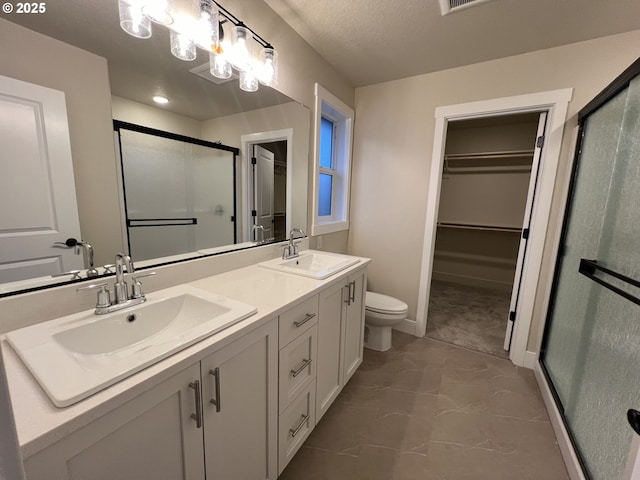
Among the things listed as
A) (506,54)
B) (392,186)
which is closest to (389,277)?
(392,186)

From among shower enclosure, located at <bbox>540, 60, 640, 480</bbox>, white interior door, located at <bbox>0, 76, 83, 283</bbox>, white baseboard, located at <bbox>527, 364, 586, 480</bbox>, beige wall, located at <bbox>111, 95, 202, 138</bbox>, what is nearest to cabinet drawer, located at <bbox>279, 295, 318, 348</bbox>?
white interior door, located at <bbox>0, 76, 83, 283</bbox>

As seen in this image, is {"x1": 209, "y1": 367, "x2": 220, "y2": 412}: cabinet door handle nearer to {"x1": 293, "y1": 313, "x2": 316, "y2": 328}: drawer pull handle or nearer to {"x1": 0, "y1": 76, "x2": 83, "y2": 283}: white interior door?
{"x1": 293, "y1": 313, "x2": 316, "y2": 328}: drawer pull handle

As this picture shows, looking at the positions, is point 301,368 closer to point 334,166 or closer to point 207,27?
point 207,27

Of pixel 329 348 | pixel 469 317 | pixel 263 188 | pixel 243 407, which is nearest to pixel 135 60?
pixel 263 188

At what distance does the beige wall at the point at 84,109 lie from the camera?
805mm

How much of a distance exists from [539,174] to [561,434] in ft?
5.42

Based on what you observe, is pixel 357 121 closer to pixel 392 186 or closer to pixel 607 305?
pixel 392 186

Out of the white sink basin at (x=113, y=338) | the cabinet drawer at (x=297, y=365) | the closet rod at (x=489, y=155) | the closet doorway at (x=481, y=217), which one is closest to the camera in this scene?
the white sink basin at (x=113, y=338)

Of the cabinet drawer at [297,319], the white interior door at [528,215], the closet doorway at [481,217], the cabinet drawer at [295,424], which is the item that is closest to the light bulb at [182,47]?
the cabinet drawer at [297,319]

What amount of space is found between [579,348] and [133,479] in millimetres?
2052

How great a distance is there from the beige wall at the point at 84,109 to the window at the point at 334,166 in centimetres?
152

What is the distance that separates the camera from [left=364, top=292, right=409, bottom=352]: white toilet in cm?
215

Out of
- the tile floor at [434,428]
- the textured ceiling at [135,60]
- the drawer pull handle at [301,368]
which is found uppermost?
the textured ceiling at [135,60]

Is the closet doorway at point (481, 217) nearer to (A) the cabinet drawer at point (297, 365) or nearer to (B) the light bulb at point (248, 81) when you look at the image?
(A) the cabinet drawer at point (297, 365)
